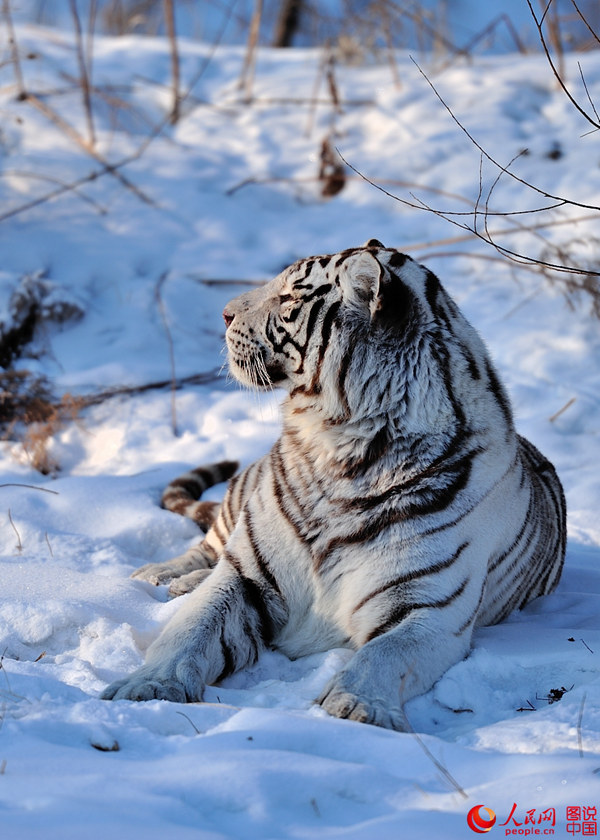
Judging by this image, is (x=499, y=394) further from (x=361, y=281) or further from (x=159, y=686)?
(x=159, y=686)

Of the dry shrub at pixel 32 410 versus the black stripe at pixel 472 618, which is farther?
the dry shrub at pixel 32 410

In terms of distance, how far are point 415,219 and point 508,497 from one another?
455 centimetres

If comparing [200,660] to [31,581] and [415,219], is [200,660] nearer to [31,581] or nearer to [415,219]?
[31,581]

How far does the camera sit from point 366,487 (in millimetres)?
2764

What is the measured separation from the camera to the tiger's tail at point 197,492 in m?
4.15

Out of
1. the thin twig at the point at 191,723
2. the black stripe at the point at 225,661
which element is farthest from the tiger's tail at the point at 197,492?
the thin twig at the point at 191,723

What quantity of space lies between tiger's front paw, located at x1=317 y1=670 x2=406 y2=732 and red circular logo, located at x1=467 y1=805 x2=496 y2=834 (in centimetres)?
49

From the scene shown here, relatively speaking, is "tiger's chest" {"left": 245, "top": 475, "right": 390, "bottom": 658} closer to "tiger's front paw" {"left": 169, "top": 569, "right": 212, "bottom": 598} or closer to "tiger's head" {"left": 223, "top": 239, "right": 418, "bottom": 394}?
"tiger's head" {"left": 223, "top": 239, "right": 418, "bottom": 394}

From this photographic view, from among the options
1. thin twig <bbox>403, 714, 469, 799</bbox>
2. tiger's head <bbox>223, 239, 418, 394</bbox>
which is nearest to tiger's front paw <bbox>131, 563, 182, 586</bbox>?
tiger's head <bbox>223, 239, 418, 394</bbox>

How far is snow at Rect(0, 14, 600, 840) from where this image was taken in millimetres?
1757

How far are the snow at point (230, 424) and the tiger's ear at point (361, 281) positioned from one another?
1.09m

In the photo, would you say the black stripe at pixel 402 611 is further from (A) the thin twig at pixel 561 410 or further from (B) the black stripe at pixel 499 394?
(A) the thin twig at pixel 561 410

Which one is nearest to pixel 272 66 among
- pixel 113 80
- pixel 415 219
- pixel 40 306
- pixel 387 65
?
pixel 387 65

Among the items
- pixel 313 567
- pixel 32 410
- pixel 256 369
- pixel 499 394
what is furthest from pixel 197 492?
pixel 499 394
